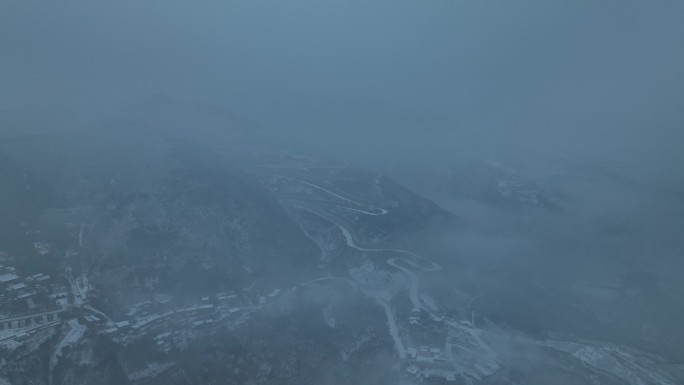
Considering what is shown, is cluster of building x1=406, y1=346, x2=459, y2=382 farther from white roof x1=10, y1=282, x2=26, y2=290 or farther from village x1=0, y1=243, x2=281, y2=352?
white roof x1=10, y1=282, x2=26, y2=290

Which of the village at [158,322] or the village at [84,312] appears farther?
the village at [158,322]

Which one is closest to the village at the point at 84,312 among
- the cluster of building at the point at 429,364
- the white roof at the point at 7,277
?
the white roof at the point at 7,277

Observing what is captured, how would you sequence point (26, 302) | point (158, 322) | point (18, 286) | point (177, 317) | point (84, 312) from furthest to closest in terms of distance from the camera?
Result: point (177, 317) < point (18, 286) < point (158, 322) < point (84, 312) < point (26, 302)

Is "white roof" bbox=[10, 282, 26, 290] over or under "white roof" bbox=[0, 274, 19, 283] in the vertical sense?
under

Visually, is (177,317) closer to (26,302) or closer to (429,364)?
(26,302)

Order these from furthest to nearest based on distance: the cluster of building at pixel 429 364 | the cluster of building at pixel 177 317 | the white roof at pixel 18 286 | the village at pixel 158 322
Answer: the white roof at pixel 18 286
the cluster of building at pixel 429 364
the cluster of building at pixel 177 317
the village at pixel 158 322

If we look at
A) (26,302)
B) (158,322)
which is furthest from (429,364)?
(26,302)

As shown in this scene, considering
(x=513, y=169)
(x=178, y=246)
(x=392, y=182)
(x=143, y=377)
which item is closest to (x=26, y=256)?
(x=178, y=246)

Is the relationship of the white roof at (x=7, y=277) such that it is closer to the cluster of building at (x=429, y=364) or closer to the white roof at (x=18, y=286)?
the white roof at (x=18, y=286)

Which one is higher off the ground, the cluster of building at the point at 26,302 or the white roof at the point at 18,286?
the white roof at the point at 18,286

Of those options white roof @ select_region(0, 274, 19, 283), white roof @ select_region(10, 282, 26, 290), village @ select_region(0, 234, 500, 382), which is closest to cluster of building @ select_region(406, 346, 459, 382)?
village @ select_region(0, 234, 500, 382)

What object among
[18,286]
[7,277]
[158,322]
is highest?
[7,277]
